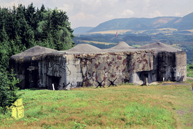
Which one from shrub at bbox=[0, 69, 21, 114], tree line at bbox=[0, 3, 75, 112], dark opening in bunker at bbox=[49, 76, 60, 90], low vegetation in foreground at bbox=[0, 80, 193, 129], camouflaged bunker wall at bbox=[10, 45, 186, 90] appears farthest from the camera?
tree line at bbox=[0, 3, 75, 112]

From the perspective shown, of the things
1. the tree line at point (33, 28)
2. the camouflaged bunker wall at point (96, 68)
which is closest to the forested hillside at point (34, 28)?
the tree line at point (33, 28)

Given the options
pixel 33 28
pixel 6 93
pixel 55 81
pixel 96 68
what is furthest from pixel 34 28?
pixel 6 93

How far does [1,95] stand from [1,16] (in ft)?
132

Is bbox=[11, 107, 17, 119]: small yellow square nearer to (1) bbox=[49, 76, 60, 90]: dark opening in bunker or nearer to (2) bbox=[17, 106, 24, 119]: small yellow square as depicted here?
(2) bbox=[17, 106, 24, 119]: small yellow square

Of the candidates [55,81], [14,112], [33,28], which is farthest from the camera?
[33,28]

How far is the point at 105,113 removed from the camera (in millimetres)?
16000

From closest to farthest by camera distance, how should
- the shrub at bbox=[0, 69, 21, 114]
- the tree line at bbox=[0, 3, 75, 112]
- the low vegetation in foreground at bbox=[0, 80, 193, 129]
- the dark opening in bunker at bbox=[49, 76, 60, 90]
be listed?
the low vegetation in foreground at bbox=[0, 80, 193, 129] → the shrub at bbox=[0, 69, 21, 114] → the dark opening in bunker at bbox=[49, 76, 60, 90] → the tree line at bbox=[0, 3, 75, 112]

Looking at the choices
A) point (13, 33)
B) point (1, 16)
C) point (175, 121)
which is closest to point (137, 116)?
point (175, 121)

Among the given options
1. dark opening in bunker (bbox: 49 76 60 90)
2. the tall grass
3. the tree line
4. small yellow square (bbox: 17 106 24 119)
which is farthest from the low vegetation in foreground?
the tree line

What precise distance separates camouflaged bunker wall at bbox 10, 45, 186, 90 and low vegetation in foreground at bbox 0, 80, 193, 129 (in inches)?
271

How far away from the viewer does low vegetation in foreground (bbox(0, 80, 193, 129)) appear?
1434 cm

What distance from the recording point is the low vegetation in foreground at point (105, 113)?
564 inches

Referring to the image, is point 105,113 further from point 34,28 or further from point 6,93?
point 34,28

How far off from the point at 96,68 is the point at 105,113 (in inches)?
529
